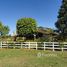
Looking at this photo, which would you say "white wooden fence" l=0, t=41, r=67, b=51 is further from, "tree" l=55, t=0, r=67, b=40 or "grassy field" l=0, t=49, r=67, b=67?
"grassy field" l=0, t=49, r=67, b=67

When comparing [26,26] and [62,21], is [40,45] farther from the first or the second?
[26,26]

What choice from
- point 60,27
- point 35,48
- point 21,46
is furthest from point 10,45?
point 60,27

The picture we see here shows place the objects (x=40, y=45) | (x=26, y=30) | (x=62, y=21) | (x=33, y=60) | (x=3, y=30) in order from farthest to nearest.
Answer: (x=3, y=30), (x=26, y=30), (x=62, y=21), (x=40, y=45), (x=33, y=60)

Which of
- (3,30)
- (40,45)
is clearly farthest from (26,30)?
(40,45)

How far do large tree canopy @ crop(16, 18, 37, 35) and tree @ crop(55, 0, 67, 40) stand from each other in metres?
30.0

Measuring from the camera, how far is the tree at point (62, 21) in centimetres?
3621

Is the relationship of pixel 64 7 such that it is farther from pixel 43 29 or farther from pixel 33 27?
pixel 33 27

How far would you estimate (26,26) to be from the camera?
71250mm

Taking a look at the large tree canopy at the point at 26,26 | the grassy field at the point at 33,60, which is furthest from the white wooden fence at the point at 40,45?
the large tree canopy at the point at 26,26

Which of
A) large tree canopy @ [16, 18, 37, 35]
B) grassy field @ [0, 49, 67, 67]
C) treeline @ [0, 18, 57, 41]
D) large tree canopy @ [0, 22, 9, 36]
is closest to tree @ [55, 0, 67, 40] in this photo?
grassy field @ [0, 49, 67, 67]

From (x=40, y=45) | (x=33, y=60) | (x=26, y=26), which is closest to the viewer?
(x=33, y=60)

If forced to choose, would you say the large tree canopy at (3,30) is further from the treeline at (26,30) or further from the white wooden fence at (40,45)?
the white wooden fence at (40,45)

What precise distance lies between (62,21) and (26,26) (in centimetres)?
3513

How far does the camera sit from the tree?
36.2 metres
